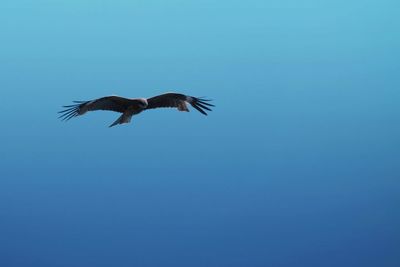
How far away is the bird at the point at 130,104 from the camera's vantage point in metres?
5.44

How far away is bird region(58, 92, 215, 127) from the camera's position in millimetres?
5438

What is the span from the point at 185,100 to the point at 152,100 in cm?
35

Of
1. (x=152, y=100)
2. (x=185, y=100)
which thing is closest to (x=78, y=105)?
(x=152, y=100)

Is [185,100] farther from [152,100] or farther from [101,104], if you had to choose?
[101,104]

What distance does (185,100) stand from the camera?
5.79 metres

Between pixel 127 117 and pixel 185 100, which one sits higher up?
pixel 185 100

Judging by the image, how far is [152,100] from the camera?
18.8ft

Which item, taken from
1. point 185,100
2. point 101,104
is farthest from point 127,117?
point 185,100

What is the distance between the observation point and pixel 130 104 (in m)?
5.55

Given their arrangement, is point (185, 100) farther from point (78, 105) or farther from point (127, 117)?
point (78, 105)

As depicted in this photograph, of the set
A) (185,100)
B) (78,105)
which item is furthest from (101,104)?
(185,100)

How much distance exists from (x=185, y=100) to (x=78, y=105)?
1123mm

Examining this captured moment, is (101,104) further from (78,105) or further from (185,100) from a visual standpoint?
(185,100)

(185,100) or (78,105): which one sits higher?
(185,100)
